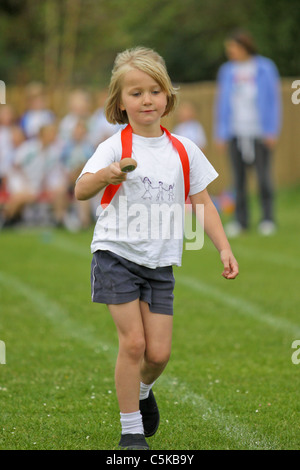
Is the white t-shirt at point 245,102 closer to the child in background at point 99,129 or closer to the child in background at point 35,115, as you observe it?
the child in background at point 99,129

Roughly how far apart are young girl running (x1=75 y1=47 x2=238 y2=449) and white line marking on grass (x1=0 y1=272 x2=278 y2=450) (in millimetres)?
539

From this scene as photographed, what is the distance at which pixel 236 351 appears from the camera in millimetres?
6199

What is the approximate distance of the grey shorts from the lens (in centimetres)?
416

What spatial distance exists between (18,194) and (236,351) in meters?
8.76


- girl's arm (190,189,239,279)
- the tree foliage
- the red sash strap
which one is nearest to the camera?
the red sash strap

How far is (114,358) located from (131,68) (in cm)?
251

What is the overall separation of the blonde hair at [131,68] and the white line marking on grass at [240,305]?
2.81 m

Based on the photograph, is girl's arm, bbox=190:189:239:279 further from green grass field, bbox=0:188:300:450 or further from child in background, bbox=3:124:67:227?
child in background, bbox=3:124:67:227

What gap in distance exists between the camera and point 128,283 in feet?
13.7

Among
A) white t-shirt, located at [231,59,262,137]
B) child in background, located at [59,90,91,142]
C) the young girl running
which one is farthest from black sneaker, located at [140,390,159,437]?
child in background, located at [59,90,91,142]

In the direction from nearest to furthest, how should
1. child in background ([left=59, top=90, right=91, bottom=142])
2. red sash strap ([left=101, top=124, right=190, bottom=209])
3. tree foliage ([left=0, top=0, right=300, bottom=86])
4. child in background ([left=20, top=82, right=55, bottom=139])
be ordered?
red sash strap ([left=101, top=124, right=190, bottom=209]), child in background ([left=59, top=90, right=91, bottom=142]), child in background ([left=20, top=82, right=55, bottom=139]), tree foliage ([left=0, top=0, right=300, bottom=86])

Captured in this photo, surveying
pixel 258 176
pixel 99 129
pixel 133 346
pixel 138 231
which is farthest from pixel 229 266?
pixel 99 129

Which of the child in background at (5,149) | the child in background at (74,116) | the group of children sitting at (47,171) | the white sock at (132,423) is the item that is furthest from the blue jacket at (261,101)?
the white sock at (132,423)
